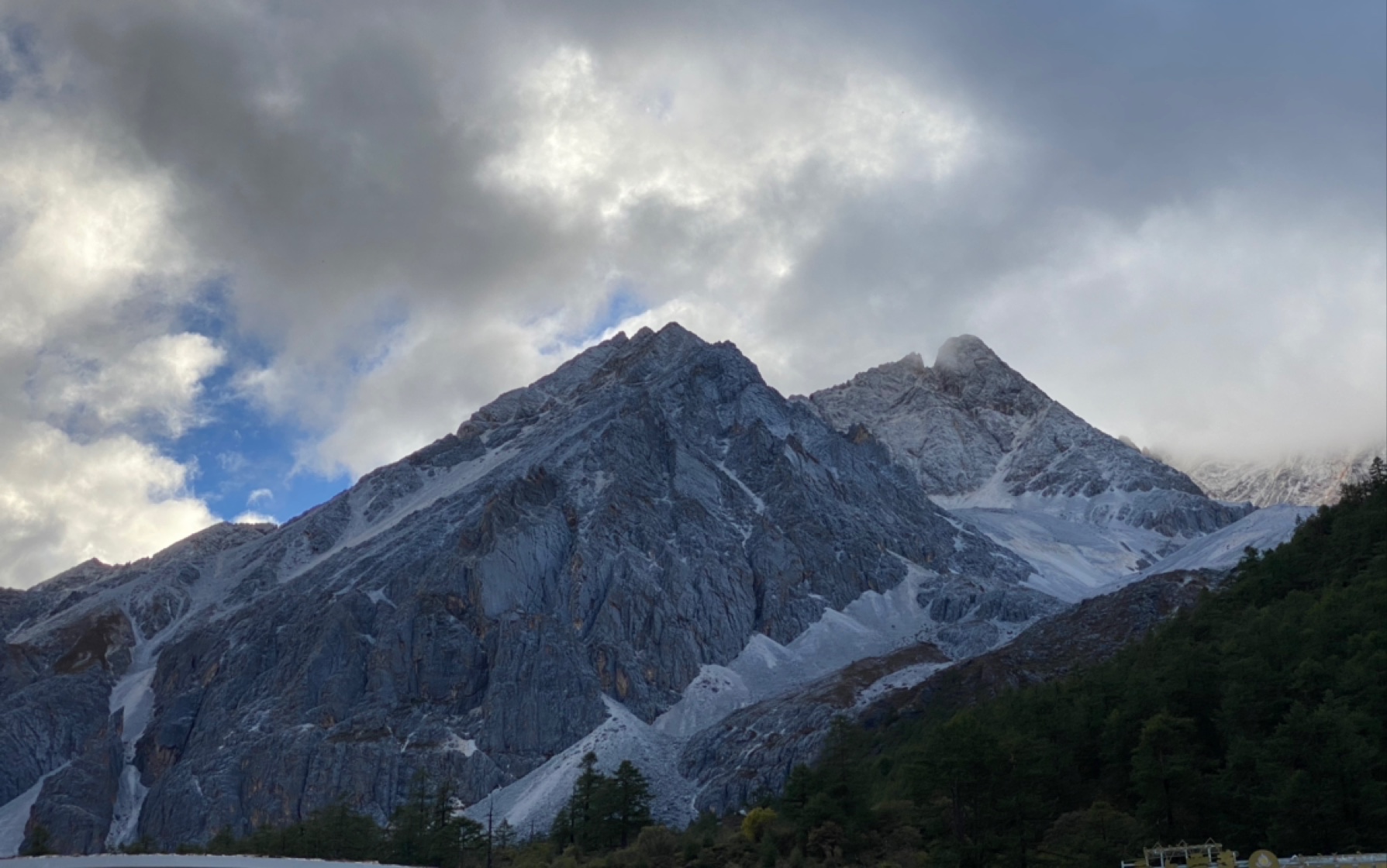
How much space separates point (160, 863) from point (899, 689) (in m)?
118

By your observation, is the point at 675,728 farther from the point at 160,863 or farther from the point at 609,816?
the point at 160,863

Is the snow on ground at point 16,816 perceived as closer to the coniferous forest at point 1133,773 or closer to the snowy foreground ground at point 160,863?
the coniferous forest at point 1133,773

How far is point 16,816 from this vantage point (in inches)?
7402

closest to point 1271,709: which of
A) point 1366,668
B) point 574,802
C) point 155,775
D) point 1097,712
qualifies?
point 1366,668

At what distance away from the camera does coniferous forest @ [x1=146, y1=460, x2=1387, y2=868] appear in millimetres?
64812

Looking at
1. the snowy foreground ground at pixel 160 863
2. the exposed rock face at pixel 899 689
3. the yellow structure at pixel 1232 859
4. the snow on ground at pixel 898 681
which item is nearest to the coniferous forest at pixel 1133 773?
the yellow structure at pixel 1232 859

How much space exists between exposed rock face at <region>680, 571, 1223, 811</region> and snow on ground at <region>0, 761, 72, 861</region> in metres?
94.8

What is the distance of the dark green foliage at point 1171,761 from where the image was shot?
208 ft

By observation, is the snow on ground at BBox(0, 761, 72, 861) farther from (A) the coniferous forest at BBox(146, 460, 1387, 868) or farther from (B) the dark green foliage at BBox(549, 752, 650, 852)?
(B) the dark green foliage at BBox(549, 752, 650, 852)

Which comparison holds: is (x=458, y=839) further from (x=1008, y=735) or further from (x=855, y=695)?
(x=855, y=695)

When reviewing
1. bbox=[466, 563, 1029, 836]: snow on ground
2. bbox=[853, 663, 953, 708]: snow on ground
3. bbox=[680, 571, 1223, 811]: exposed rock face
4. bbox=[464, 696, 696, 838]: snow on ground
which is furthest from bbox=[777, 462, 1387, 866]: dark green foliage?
bbox=[853, 663, 953, 708]: snow on ground

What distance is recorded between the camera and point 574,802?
105 metres

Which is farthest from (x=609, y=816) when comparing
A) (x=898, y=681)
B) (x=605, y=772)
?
(x=898, y=681)

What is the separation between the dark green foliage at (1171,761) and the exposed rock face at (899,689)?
44623 millimetres
